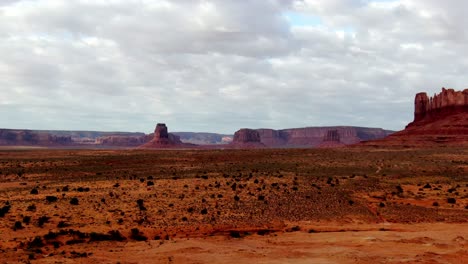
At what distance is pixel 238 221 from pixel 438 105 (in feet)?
415

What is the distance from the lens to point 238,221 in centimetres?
2641

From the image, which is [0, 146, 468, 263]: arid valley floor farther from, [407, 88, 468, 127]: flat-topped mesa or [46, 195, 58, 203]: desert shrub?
[407, 88, 468, 127]: flat-topped mesa

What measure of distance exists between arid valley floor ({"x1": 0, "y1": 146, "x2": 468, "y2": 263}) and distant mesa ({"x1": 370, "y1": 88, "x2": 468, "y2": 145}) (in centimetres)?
7004

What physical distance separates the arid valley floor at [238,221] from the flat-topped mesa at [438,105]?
319 ft

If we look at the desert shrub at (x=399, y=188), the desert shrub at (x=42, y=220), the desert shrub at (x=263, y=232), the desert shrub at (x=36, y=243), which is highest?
the desert shrub at (x=399, y=188)

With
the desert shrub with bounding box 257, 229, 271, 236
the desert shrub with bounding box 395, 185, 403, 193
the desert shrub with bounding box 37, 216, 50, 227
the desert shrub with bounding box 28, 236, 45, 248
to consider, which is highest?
the desert shrub with bounding box 395, 185, 403, 193

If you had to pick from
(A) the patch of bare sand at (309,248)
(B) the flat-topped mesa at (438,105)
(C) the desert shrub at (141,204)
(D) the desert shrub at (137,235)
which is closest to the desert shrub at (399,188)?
(A) the patch of bare sand at (309,248)

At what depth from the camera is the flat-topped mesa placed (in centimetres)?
12900

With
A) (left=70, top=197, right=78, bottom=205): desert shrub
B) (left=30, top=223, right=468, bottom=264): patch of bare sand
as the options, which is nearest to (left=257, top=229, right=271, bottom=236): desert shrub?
(left=30, top=223, right=468, bottom=264): patch of bare sand

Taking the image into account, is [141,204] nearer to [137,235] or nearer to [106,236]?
[137,235]

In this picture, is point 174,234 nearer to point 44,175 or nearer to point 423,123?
point 44,175

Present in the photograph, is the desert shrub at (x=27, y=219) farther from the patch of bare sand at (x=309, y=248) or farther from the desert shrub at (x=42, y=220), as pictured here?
the patch of bare sand at (x=309, y=248)

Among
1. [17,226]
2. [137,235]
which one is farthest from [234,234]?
[17,226]

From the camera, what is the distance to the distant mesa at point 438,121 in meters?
108
